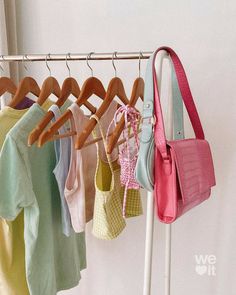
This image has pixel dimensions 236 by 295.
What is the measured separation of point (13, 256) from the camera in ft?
2.72

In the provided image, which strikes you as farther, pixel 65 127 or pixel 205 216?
pixel 205 216

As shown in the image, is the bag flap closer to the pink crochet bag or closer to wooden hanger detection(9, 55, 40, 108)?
the pink crochet bag

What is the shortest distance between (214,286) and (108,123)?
27.5 inches

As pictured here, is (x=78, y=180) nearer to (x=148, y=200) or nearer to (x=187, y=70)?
(x=148, y=200)

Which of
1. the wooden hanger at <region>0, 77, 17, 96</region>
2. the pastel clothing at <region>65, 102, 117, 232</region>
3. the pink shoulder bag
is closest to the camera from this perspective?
the pink shoulder bag

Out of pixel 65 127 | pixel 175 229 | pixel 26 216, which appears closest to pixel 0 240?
pixel 26 216

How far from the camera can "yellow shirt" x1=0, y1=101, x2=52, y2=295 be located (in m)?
0.81

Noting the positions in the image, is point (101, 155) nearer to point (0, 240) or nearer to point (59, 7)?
point (0, 240)

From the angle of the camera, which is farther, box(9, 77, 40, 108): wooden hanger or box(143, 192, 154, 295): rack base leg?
box(9, 77, 40, 108): wooden hanger

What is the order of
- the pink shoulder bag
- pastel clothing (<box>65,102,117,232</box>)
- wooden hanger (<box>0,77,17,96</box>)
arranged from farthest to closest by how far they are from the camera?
wooden hanger (<box>0,77,17,96</box>)
pastel clothing (<box>65,102,117,232</box>)
the pink shoulder bag

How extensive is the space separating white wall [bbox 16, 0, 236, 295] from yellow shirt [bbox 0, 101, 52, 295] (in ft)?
1.22

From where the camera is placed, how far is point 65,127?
774 millimetres

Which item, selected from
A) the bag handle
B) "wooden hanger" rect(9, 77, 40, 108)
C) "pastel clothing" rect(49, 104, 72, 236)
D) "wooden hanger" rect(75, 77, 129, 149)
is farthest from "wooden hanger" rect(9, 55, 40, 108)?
the bag handle

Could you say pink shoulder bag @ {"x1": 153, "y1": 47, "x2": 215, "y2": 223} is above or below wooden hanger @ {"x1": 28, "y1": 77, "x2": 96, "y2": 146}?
below
